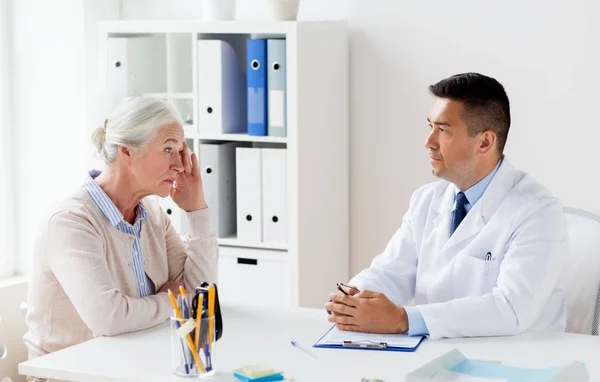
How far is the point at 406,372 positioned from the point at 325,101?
1615 millimetres

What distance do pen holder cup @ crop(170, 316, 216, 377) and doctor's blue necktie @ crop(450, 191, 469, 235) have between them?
809mm

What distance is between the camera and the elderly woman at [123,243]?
2139 mm

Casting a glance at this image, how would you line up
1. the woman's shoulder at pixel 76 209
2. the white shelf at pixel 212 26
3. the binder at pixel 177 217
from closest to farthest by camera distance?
the woman's shoulder at pixel 76 209
the white shelf at pixel 212 26
the binder at pixel 177 217

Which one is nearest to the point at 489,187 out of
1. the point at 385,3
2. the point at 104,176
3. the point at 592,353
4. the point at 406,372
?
the point at 592,353

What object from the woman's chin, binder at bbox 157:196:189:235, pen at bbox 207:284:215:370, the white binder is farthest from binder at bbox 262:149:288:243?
pen at bbox 207:284:215:370

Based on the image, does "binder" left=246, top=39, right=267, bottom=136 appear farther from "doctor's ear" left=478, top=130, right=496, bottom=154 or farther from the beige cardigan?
"doctor's ear" left=478, top=130, right=496, bottom=154

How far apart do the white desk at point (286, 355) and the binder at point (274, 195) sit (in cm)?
107

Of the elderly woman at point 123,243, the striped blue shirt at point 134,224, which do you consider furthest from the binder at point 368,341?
the striped blue shirt at point 134,224

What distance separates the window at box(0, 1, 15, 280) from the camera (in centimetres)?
355

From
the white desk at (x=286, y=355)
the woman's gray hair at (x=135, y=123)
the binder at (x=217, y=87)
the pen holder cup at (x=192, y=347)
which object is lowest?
the white desk at (x=286, y=355)

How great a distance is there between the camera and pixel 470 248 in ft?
7.52

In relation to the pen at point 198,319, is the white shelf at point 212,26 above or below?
above

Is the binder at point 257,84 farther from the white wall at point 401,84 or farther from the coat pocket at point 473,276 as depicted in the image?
the coat pocket at point 473,276

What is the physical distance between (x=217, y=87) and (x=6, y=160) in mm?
927
